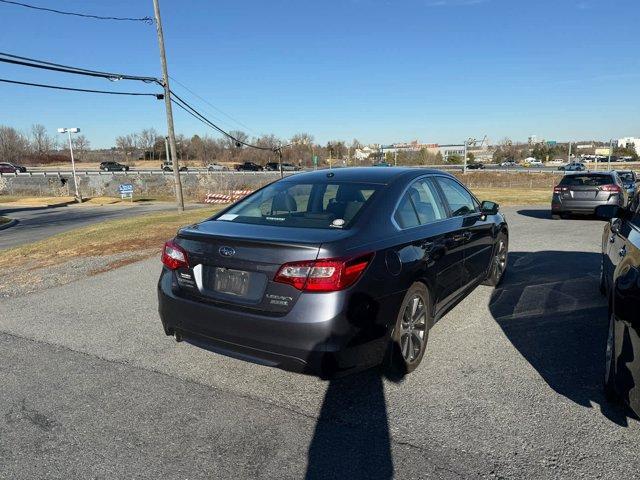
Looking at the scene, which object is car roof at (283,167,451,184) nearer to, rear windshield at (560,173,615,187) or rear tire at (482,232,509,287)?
rear tire at (482,232,509,287)

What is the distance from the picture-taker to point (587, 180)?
12.4 metres

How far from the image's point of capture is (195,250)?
314 centimetres

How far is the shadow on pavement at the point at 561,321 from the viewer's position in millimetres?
3236

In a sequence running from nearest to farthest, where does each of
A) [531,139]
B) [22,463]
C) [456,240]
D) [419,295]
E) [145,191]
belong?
[22,463], [419,295], [456,240], [145,191], [531,139]

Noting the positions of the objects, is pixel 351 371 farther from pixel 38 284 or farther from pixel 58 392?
pixel 38 284

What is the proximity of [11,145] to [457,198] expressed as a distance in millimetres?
→ 127267

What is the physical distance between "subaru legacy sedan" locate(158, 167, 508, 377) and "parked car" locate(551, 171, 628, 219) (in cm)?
999

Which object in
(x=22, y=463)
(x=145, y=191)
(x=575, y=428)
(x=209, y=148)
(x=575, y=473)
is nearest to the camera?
(x=575, y=473)

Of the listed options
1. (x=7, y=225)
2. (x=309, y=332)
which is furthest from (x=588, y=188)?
(x=7, y=225)

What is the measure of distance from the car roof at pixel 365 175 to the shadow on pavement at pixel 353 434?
1.61 meters

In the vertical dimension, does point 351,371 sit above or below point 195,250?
below

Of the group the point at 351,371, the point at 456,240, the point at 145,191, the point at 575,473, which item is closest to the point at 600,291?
the point at 456,240

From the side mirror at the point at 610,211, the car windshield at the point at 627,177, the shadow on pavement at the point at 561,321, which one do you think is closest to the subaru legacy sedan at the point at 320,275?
the shadow on pavement at the point at 561,321

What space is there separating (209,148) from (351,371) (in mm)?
119966
